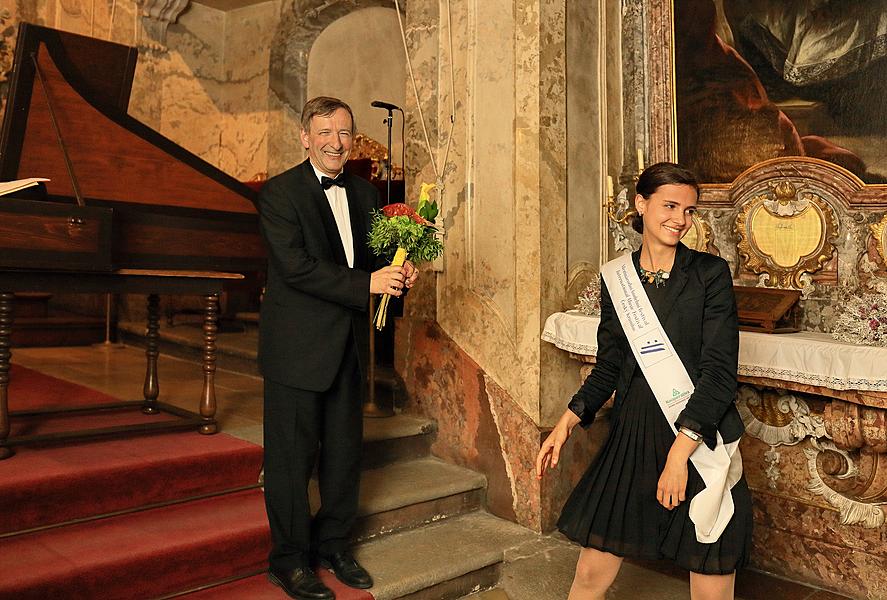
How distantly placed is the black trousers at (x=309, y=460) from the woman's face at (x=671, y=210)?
51.4 inches

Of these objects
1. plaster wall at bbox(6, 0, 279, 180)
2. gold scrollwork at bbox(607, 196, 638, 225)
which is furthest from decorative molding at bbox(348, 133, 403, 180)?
gold scrollwork at bbox(607, 196, 638, 225)

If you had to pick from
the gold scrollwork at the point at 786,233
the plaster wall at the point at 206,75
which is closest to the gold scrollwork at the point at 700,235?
the gold scrollwork at the point at 786,233

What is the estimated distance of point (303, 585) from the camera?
10.1 feet

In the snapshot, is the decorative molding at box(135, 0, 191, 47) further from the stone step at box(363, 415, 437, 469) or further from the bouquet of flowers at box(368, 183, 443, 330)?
the bouquet of flowers at box(368, 183, 443, 330)

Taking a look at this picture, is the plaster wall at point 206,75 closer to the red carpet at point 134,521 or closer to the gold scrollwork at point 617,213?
the gold scrollwork at point 617,213

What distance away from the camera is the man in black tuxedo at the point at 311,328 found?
301 cm

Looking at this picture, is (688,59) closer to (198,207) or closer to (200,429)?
(198,207)

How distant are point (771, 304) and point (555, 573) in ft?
5.15

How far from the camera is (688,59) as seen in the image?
4.38 metres

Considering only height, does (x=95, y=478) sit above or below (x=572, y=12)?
below

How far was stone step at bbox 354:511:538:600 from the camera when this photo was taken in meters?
3.43

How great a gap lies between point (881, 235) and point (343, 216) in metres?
2.46

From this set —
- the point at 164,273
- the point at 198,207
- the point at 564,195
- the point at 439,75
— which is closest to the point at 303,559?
the point at 164,273

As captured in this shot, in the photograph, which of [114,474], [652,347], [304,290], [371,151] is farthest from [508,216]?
[371,151]
